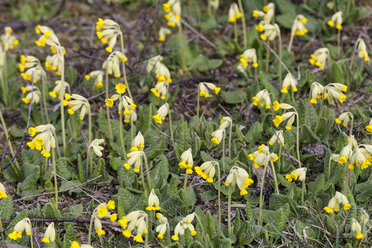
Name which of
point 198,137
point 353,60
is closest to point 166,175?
point 198,137

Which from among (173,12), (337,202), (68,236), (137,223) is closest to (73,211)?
(68,236)

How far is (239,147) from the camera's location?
4340 millimetres

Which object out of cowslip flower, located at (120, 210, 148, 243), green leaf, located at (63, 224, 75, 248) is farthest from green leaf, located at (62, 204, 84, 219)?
cowslip flower, located at (120, 210, 148, 243)

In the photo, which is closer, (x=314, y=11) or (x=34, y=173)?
(x=34, y=173)

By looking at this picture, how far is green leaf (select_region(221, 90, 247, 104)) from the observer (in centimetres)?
485

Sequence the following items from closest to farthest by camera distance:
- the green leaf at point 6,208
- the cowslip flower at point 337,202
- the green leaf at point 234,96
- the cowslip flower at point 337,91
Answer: the cowslip flower at point 337,202
the green leaf at point 6,208
the cowslip flower at point 337,91
the green leaf at point 234,96

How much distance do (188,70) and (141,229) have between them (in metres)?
2.77

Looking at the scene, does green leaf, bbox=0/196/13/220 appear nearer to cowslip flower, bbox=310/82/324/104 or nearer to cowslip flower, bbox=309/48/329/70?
cowslip flower, bbox=310/82/324/104

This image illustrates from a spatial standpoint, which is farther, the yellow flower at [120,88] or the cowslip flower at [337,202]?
the yellow flower at [120,88]

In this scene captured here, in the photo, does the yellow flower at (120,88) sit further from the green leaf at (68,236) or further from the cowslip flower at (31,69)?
the cowslip flower at (31,69)

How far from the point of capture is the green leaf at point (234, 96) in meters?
4.85

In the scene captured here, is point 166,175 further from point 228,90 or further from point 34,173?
point 228,90

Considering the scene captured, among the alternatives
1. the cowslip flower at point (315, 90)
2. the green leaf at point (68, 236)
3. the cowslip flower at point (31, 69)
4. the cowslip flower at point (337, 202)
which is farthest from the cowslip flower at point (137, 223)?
the cowslip flower at point (31, 69)

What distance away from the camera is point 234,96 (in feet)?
16.2
